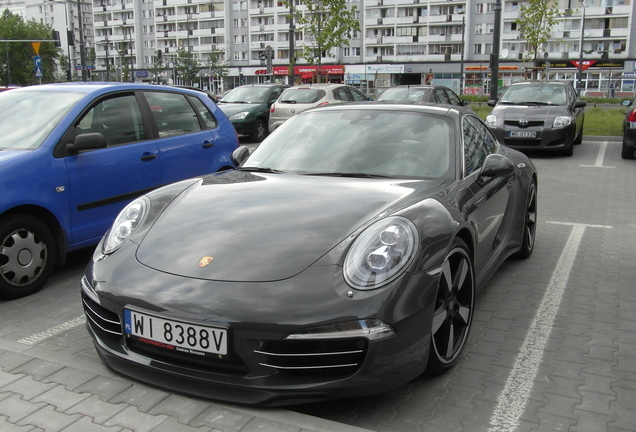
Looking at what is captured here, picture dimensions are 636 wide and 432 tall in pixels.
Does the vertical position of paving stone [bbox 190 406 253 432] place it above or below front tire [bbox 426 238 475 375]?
below

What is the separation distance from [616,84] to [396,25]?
28.0 metres

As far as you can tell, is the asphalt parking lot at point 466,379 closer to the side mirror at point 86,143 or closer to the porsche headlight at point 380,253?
the porsche headlight at point 380,253

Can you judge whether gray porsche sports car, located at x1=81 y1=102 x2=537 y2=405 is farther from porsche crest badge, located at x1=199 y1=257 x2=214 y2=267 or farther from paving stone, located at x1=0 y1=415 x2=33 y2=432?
paving stone, located at x1=0 y1=415 x2=33 y2=432

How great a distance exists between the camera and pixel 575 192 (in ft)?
30.4

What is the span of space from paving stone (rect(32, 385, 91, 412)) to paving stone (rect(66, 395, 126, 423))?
0.04 m

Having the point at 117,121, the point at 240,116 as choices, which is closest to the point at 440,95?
the point at 240,116

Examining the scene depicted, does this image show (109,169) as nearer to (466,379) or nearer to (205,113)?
(205,113)

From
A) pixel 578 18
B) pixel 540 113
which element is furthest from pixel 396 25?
pixel 540 113

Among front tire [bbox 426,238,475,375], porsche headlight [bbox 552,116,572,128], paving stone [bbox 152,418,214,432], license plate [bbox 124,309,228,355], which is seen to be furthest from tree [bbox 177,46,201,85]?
paving stone [bbox 152,418,214,432]

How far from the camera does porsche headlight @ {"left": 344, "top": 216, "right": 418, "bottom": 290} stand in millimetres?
2787

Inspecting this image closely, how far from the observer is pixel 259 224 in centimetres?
316

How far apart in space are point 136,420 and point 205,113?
4.38m

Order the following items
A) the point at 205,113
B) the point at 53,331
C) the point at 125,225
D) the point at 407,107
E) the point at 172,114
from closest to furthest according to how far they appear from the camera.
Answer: the point at 125,225 → the point at 53,331 → the point at 407,107 → the point at 172,114 → the point at 205,113

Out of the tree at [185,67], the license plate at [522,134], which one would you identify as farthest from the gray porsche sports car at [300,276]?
the tree at [185,67]
